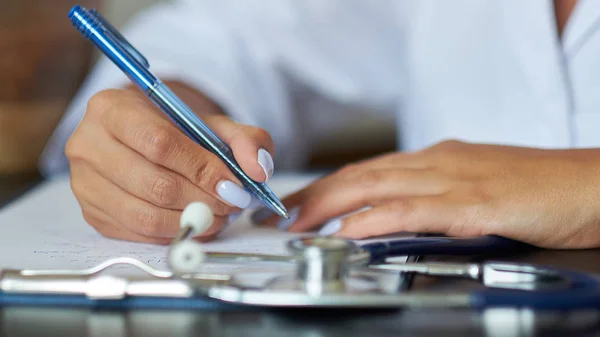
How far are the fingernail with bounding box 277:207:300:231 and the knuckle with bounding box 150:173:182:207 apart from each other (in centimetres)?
10

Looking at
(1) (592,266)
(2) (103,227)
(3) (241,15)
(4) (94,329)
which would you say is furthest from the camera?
(3) (241,15)

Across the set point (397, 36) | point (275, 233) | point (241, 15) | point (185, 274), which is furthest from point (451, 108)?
point (185, 274)

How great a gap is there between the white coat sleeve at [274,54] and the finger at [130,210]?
1.21 feet

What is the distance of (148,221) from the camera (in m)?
0.53

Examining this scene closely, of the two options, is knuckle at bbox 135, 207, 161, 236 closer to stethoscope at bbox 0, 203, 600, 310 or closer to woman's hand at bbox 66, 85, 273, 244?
woman's hand at bbox 66, 85, 273, 244

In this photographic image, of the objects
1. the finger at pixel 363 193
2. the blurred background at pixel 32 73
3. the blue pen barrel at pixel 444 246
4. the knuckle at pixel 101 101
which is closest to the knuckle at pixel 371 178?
the finger at pixel 363 193

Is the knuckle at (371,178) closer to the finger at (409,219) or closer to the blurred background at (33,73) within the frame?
the finger at (409,219)

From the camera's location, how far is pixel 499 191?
1.71 ft

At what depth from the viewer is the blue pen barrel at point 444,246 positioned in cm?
45

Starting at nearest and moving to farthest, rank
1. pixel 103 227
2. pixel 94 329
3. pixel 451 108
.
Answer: pixel 94 329
pixel 103 227
pixel 451 108

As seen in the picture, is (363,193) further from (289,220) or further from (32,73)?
(32,73)

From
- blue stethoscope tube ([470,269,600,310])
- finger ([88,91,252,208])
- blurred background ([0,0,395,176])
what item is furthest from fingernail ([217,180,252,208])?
blurred background ([0,0,395,176])

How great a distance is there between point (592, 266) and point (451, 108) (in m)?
0.51

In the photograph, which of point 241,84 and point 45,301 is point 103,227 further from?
point 241,84
